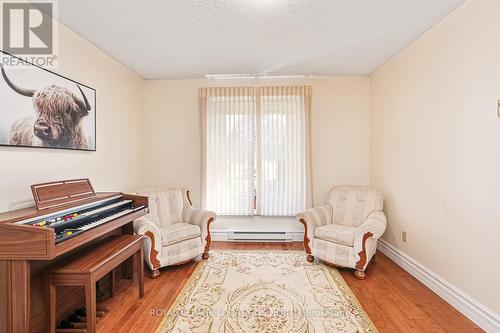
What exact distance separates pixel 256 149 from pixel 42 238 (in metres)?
2.77

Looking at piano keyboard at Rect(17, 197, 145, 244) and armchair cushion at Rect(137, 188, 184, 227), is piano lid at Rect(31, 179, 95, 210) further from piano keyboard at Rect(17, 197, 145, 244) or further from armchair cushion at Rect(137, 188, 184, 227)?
armchair cushion at Rect(137, 188, 184, 227)

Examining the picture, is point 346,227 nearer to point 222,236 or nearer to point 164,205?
point 222,236

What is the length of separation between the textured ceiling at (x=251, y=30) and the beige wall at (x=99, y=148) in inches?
8.4

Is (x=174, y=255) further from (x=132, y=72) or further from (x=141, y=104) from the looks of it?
(x=132, y=72)

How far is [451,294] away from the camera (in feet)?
7.02

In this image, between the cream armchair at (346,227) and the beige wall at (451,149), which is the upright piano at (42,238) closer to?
the cream armchair at (346,227)

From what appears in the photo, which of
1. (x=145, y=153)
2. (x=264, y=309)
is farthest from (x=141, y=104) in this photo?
(x=264, y=309)

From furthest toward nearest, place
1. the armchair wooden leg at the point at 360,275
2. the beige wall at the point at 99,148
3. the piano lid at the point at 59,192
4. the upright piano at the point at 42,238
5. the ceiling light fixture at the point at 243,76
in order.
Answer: the ceiling light fixture at the point at 243,76, the armchair wooden leg at the point at 360,275, the beige wall at the point at 99,148, the piano lid at the point at 59,192, the upright piano at the point at 42,238

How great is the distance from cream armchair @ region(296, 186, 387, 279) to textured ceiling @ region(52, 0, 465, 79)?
1.80 metres

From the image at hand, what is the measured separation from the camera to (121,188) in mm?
3199

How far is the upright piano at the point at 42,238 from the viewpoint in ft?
4.66

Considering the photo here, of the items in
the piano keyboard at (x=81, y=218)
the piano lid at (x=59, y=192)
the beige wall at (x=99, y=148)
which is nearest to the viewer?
the piano keyboard at (x=81, y=218)

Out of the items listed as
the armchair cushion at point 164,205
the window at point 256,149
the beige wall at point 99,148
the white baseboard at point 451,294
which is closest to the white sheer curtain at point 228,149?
the window at point 256,149

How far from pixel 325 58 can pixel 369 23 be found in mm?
816
